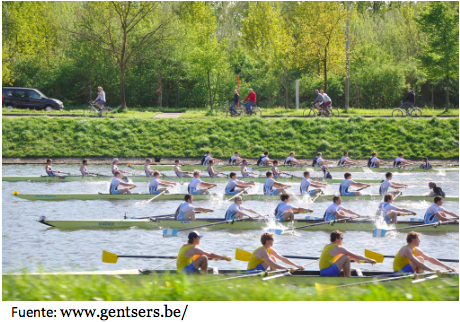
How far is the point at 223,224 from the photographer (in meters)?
18.2

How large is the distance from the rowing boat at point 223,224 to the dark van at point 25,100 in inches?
1025

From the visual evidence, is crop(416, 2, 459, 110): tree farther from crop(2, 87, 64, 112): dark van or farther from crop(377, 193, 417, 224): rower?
crop(2, 87, 64, 112): dark van

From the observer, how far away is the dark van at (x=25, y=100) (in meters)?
42.2

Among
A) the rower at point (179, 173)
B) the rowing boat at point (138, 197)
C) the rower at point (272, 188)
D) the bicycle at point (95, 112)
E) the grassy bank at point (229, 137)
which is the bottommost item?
the rowing boat at point (138, 197)

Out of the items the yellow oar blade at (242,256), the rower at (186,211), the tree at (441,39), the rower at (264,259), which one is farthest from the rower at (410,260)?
the tree at (441,39)

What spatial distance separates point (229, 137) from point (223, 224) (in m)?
17.1

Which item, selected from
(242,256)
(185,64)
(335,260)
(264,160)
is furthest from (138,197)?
(185,64)

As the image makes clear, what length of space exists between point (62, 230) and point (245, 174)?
10.4 m

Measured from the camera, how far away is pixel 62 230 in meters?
18.3

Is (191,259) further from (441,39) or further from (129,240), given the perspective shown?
(441,39)

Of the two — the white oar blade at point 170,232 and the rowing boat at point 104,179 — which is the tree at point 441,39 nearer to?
the rowing boat at point 104,179

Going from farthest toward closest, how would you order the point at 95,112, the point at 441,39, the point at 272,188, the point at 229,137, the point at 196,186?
1. the point at 95,112
2. the point at 441,39
3. the point at 229,137
4. the point at 196,186
5. the point at 272,188

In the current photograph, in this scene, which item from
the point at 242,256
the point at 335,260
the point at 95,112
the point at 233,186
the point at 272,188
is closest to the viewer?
the point at 335,260

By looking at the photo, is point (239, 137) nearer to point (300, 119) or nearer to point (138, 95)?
point (300, 119)
